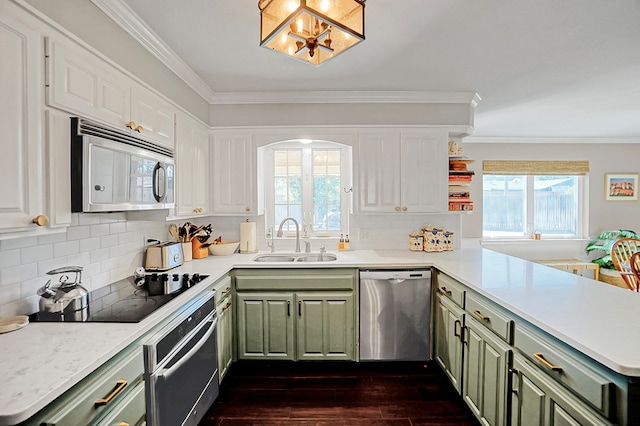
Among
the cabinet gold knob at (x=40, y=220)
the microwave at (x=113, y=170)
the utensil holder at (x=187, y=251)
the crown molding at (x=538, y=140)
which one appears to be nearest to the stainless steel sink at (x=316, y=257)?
the utensil holder at (x=187, y=251)

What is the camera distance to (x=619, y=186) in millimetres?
5246

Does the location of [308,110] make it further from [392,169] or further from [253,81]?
[392,169]

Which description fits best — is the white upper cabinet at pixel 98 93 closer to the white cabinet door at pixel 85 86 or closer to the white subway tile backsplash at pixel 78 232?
the white cabinet door at pixel 85 86

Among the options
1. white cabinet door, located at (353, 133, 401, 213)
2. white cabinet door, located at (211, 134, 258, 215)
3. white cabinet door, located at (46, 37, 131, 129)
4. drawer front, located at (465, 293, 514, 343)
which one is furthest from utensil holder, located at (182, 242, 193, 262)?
drawer front, located at (465, 293, 514, 343)

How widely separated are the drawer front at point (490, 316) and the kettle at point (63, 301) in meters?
2.03

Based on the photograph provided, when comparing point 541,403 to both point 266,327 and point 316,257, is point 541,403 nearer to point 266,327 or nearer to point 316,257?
point 266,327

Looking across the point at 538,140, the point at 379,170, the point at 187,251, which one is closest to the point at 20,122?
the point at 187,251

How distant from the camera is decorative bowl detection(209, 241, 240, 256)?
3012 millimetres

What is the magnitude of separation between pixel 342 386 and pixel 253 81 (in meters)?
2.71

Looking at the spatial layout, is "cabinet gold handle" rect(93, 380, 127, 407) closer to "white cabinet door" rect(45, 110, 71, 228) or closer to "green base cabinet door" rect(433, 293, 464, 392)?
"white cabinet door" rect(45, 110, 71, 228)

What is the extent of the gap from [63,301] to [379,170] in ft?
8.66

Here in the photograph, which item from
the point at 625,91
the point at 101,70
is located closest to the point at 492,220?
the point at 625,91

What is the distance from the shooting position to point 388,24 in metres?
1.93

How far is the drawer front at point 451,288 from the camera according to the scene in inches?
84.4
